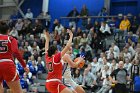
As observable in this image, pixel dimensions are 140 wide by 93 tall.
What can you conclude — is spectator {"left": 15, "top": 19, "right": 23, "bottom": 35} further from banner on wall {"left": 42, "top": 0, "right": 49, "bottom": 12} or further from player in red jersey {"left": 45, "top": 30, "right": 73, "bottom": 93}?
player in red jersey {"left": 45, "top": 30, "right": 73, "bottom": 93}

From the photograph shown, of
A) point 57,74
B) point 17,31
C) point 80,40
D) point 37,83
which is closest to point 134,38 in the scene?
Answer: point 80,40

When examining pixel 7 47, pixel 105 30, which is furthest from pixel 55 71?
pixel 105 30

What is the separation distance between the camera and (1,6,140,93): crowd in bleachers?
15.3 meters

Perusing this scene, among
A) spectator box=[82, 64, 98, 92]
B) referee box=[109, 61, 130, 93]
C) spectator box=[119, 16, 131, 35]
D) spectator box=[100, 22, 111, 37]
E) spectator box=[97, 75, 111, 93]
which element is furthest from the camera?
spectator box=[119, 16, 131, 35]

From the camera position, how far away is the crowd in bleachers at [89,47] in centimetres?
1533

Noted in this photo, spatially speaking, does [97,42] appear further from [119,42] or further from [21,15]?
[21,15]

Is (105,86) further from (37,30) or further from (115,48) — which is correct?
(37,30)

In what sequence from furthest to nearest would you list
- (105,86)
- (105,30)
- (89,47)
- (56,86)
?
(105,30) < (89,47) < (105,86) < (56,86)

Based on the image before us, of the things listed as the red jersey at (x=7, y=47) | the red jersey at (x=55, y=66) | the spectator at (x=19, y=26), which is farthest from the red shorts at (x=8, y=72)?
the spectator at (x=19, y=26)

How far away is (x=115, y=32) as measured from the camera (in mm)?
18656

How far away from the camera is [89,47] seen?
1808 cm

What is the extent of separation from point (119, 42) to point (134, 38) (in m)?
0.76

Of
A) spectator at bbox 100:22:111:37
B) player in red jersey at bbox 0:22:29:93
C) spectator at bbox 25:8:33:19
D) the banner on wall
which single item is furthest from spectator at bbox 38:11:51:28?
player in red jersey at bbox 0:22:29:93

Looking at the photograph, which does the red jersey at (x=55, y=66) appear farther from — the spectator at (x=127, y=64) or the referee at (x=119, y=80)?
the spectator at (x=127, y=64)
